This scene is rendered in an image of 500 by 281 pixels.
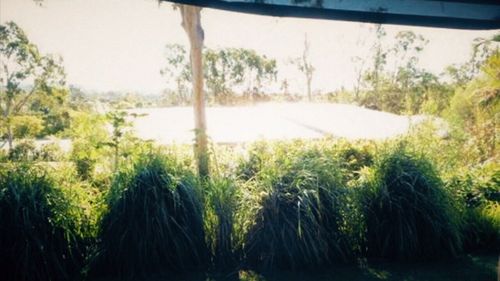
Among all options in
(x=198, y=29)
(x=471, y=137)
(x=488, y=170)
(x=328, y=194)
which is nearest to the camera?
(x=328, y=194)

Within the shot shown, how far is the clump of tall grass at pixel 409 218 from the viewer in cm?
451

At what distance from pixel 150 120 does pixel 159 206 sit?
33.4 feet

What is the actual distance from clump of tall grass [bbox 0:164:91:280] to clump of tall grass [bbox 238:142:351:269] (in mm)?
1969

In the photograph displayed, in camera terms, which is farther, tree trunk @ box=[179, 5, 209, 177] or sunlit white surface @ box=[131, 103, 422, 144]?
sunlit white surface @ box=[131, 103, 422, 144]

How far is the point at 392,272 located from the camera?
4227mm

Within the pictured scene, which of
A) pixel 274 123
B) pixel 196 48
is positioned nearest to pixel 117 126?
pixel 196 48

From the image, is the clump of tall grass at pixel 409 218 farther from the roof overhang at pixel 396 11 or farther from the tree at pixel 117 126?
the tree at pixel 117 126

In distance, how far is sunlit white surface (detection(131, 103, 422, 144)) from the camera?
1177 cm

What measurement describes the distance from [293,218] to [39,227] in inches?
113

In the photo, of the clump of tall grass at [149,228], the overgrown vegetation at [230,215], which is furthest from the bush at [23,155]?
the clump of tall grass at [149,228]

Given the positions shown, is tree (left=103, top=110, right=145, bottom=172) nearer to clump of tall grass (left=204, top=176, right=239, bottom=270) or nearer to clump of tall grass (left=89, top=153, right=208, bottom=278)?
clump of tall grass (left=89, top=153, right=208, bottom=278)

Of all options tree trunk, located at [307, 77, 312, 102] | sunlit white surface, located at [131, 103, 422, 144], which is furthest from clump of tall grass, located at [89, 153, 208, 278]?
tree trunk, located at [307, 77, 312, 102]

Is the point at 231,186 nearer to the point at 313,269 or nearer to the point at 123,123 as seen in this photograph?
the point at 313,269

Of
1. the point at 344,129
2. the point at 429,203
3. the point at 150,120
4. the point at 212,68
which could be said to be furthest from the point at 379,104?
the point at 429,203
